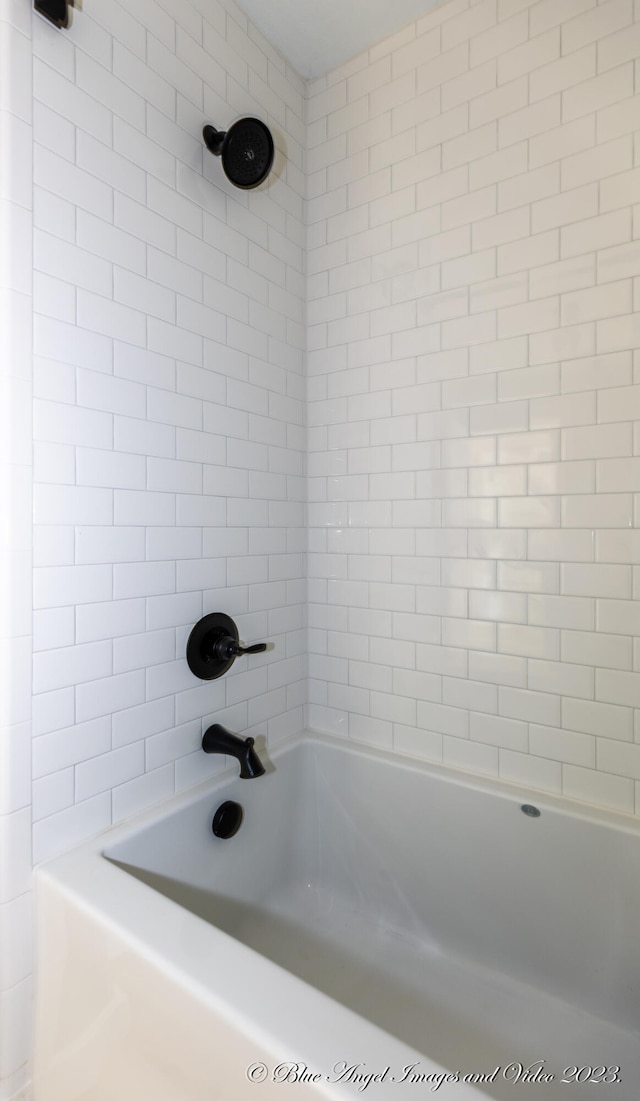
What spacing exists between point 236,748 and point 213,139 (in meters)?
1.54

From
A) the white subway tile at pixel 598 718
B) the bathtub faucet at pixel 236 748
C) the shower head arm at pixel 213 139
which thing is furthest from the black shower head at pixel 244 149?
the white subway tile at pixel 598 718

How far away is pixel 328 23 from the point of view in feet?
5.19

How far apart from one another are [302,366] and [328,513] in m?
0.51

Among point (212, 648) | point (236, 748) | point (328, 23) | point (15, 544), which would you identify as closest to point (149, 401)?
point (15, 544)

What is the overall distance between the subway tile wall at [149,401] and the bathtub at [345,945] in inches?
8.0

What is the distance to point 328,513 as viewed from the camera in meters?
1.78

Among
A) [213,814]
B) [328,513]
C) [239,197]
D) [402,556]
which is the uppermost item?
[239,197]

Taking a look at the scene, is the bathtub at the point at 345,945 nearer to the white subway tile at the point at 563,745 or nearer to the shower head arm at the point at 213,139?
the white subway tile at the point at 563,745

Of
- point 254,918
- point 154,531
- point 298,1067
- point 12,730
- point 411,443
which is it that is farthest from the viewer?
point 411,443

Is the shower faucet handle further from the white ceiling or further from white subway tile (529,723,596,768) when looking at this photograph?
the white ceiling

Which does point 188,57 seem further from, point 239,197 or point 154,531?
point 154,531

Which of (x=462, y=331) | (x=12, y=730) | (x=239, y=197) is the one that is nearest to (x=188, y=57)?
(x=239, y=197)

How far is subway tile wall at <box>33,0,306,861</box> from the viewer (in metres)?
1.07

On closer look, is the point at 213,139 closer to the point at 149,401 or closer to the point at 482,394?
the point at 149,401
